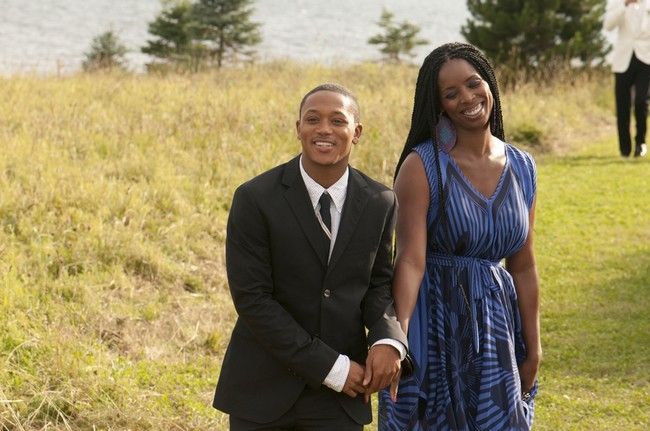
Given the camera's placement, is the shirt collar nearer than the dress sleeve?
Yes

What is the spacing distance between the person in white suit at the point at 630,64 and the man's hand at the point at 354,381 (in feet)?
31.8

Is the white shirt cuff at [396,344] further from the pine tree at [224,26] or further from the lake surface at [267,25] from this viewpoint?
the pine tree at [224,26]

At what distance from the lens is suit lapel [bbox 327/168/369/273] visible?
3.20 meters

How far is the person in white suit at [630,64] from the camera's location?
12.1 m

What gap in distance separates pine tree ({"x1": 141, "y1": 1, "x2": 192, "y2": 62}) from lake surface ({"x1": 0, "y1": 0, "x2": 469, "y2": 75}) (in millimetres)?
988

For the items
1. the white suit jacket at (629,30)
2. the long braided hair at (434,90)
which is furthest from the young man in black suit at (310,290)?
the white suit jacket at (629,30)

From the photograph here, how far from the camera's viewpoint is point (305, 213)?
10.5ft

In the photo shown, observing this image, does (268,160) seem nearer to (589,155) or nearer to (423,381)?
(589,155)

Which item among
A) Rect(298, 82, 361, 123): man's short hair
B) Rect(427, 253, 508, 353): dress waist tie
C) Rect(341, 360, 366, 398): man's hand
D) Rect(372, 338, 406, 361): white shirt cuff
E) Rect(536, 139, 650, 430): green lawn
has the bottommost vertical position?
Rect(536, 139, 650, 430): green lawn

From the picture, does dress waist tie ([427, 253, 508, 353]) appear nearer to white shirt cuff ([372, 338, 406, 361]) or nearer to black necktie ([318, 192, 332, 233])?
white shirt cuff ([372, 338, 406, 361])

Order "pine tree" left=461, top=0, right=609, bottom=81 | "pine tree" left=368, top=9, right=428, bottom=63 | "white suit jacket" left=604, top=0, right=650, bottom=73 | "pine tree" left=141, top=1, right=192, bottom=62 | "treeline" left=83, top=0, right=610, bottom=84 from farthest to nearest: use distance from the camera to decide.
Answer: "pine tree" left=368, top=9, right=428, bottom=63, "pine tree" left=141, top=1, right=192, bottom=62, "pine tree" left=461, top=0, right=609, bottom=81, "treeline" left=83, top=0, right=610, bottom=84, "white suit jacket" left=604, top=0, right=650, bottom=73

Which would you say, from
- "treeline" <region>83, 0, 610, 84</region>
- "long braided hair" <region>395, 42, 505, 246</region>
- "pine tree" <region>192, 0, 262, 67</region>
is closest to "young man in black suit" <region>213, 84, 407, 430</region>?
"long braided hair" <region>395, 42, 505, 246</region>

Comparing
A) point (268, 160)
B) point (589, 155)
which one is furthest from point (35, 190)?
point (589, 155)

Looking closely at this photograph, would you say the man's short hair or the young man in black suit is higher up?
the man's short hair
